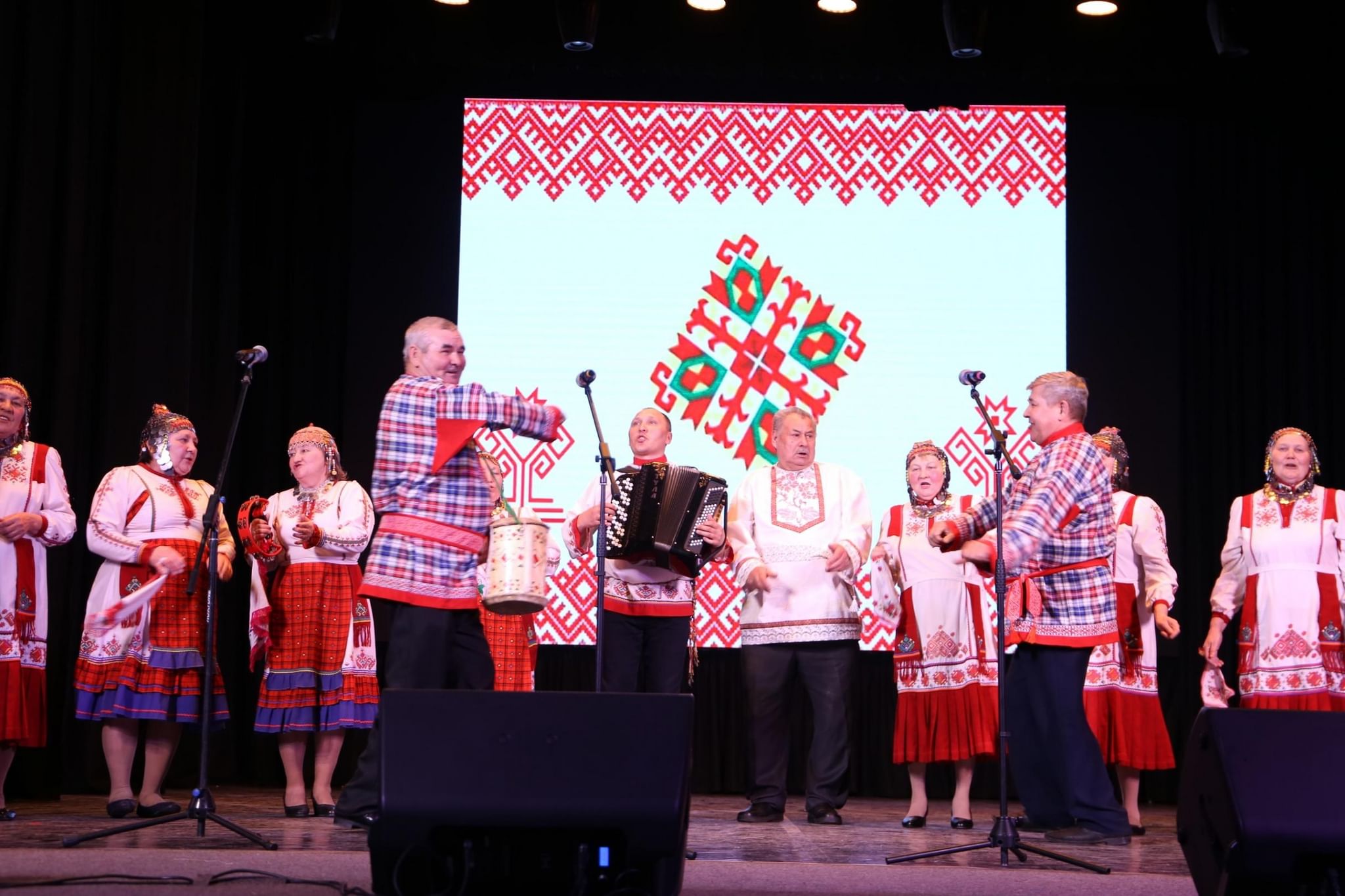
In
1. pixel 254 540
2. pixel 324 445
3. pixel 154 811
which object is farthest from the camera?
pixel 324 445

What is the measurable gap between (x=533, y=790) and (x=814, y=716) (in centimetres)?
257

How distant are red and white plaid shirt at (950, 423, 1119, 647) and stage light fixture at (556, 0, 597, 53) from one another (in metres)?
2.76

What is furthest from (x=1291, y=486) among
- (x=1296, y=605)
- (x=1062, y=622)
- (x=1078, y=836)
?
(x=1078, y=836)

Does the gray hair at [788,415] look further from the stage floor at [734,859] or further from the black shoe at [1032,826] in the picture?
the black shoe at [1032,826]

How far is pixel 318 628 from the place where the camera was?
17.3 ft

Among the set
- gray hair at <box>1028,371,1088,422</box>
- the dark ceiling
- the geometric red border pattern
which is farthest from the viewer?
the geometric red border pattern

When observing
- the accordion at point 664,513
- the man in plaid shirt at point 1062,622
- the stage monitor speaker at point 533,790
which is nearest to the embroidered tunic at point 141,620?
the accordion at point 664,513

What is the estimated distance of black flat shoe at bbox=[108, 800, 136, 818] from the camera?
497cm

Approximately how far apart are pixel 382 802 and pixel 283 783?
4285 mm

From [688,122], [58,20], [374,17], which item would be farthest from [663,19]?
[58,20]

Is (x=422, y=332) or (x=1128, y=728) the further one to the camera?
(x=1128, y=728)

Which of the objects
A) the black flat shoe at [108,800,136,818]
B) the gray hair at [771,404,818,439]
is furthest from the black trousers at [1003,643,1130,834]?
the black flat shoe at [108,800,136,818]

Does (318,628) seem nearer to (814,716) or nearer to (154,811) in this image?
(154,811)

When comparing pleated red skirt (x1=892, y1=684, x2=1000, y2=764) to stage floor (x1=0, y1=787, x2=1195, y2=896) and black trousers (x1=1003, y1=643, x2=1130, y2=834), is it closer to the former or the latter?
stage floor (x1=0, y1=787, x2=1195, y2=896)
